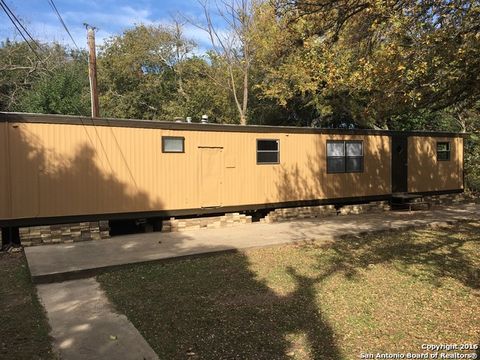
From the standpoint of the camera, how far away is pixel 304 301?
5402mm

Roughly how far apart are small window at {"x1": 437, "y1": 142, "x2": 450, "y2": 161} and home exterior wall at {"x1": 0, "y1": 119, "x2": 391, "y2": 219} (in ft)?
13.8

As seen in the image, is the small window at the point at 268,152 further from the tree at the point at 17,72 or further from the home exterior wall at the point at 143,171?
the tree at the point at 17,72

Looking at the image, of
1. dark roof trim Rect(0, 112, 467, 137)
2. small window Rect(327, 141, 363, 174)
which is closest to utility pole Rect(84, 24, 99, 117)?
dark roof trim Rect(0, 112, 467, 137)

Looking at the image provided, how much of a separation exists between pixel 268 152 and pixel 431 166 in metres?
6.90

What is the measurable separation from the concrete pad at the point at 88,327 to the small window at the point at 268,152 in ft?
22.0

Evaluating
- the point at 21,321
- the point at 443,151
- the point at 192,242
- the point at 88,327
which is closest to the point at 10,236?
the point at 192,242

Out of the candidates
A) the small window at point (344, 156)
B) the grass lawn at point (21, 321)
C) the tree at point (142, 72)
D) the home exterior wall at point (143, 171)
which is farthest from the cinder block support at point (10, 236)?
the tree at point (142, 72)

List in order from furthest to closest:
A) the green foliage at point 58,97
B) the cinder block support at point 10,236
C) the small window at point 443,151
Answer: the green foliage at point 58,97
the small window at point 443,151
the cinder block support at point 10,236

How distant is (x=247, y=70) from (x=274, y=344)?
1967cm

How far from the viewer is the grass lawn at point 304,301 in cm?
421

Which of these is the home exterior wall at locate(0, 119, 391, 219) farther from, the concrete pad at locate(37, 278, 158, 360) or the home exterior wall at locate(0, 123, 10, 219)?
the concrete pad at locate(37, 278, 158, 360)

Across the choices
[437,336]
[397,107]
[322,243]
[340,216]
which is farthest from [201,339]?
[340,216]

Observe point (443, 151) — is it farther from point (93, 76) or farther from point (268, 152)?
point (93, 76)

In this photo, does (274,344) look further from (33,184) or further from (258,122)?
(258,122)
